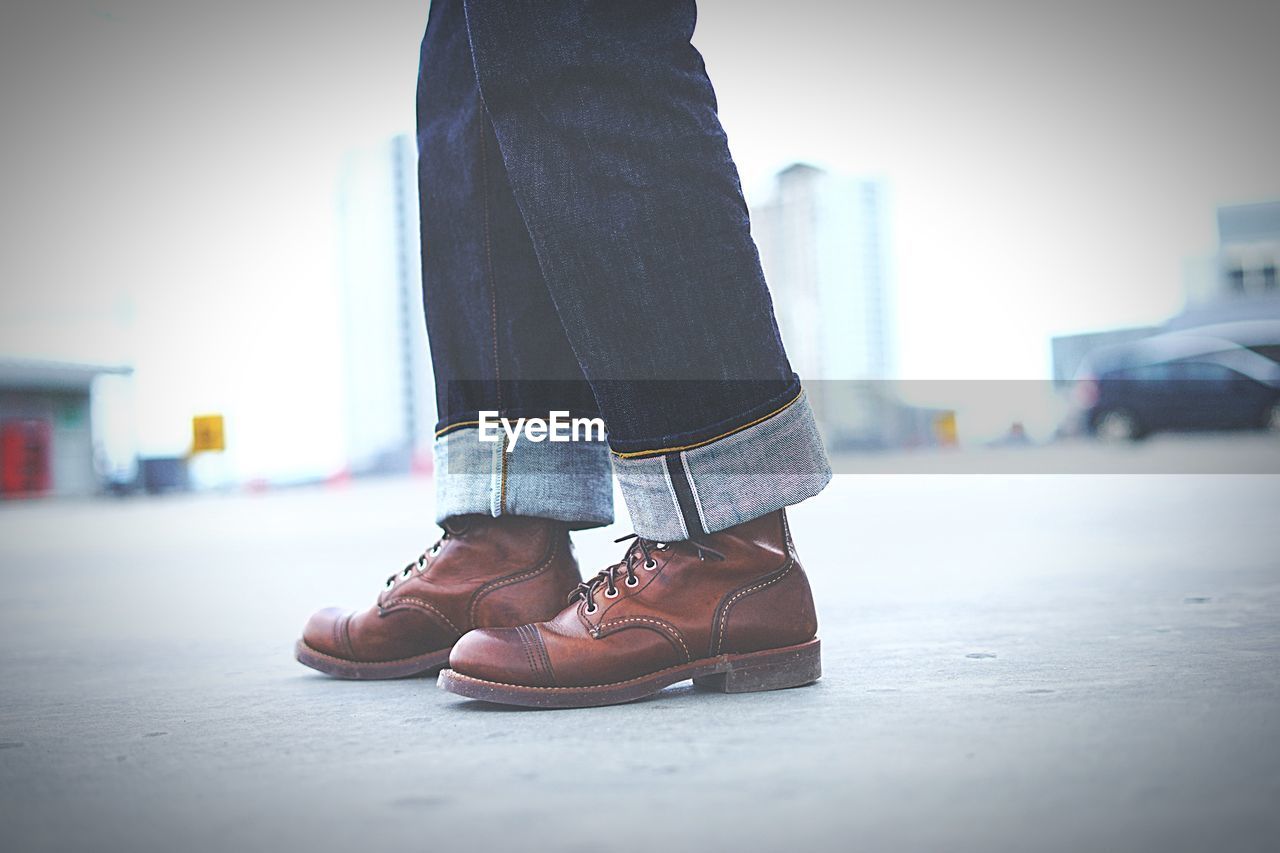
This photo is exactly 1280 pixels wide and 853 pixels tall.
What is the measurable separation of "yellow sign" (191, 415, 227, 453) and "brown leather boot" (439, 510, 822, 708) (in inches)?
661

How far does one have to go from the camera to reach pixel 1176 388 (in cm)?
1099

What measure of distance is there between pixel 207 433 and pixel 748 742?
1737cm

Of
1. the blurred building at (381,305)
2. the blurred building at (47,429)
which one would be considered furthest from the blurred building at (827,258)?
the blurred building at (47,429)

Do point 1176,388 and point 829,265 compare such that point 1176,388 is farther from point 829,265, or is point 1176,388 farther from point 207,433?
point 829,265

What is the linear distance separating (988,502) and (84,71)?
6891 mm

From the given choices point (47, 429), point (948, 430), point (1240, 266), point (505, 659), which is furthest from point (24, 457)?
point (1240, 266)

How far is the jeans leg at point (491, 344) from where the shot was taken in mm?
1146

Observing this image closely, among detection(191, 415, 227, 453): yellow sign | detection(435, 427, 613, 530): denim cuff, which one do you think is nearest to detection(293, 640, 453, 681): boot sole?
detection(435, 427, 613, 530): denim cuff

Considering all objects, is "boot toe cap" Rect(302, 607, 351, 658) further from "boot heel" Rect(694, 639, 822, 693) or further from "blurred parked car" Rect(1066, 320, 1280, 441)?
"blurred parked car" Rect(1066, 320, 1280, 441)

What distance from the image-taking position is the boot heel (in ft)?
3.27

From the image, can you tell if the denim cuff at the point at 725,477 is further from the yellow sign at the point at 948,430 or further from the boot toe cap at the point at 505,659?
the yellow sign at the point at 948,430

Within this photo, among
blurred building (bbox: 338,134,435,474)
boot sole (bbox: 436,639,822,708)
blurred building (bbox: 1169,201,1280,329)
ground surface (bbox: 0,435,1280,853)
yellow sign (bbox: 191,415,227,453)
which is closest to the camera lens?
ground surface (bbox: 0,435,1280,853)

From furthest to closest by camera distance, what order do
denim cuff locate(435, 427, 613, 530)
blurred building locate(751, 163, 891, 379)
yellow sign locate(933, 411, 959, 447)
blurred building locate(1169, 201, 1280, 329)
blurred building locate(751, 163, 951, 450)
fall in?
blurred building locate(751, 163, 891, 379) < blurred building locate(751, 163, 951, 450) < blurred building locate(1169, 201, 1280, 329) < yellow sign locate(933, 411, 959, 447) < denim cuff locate(435, 427, 613, 530)

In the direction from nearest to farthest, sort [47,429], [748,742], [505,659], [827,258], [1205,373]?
[748,742] < [505,659] < [1205,373] < [47,429] < [827,258]
